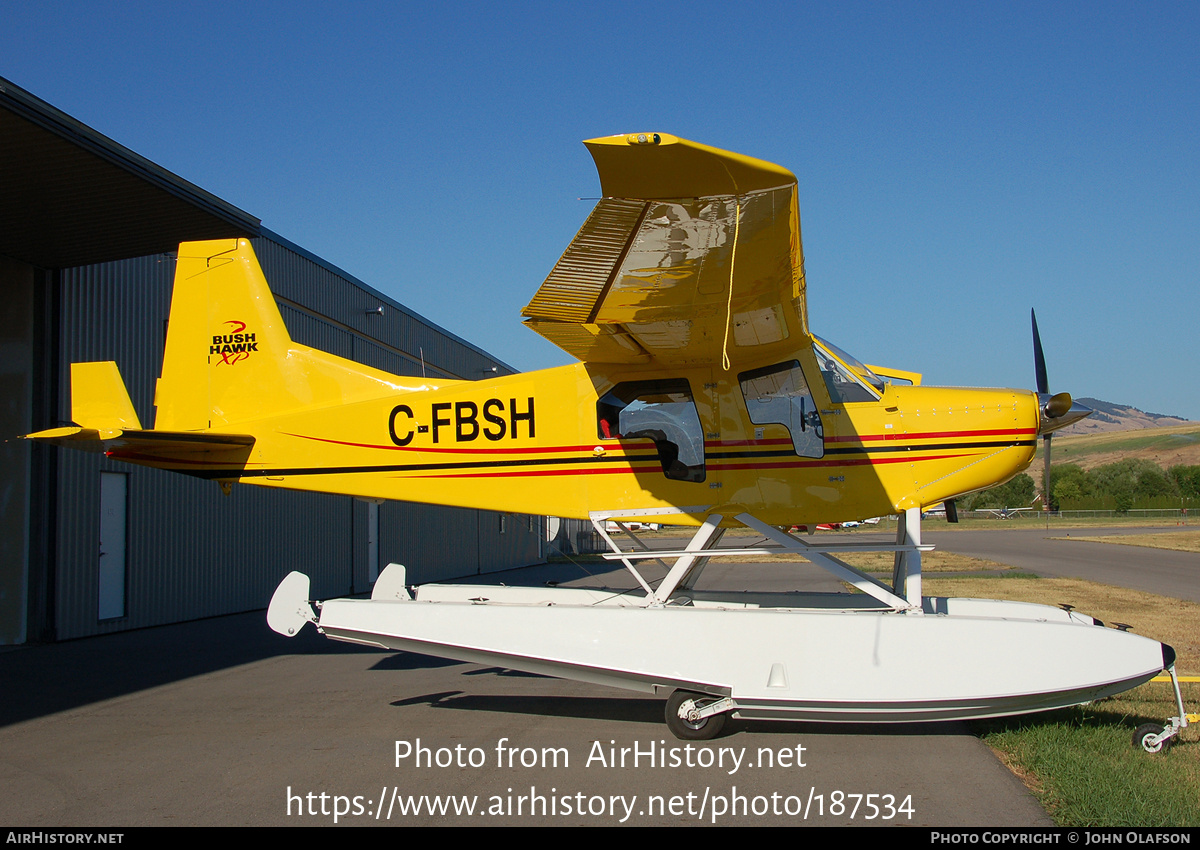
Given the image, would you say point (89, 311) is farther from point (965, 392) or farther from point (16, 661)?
point (965, 392)

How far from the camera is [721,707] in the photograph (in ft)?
18.2

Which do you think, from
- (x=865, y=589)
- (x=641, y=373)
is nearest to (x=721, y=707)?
(x=865, y=589)

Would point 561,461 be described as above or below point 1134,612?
above

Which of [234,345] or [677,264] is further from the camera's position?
[234,345]

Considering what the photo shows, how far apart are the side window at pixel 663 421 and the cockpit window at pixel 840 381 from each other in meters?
1.13

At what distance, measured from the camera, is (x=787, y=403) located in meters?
6.63

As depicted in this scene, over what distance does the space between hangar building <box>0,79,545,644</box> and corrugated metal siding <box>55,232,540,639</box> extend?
0.03 m

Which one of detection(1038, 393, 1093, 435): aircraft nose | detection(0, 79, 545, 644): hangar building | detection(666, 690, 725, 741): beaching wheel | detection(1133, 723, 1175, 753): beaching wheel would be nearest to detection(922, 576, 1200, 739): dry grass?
detection(1133, 723, 1175, 753): beaching wheel

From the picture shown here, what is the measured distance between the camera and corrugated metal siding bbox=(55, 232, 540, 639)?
35.8 ft

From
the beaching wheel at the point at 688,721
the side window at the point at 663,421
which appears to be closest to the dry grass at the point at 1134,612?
the beaching wheel at the point at 688,721

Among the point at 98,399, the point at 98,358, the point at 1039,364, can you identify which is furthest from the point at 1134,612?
the point at 98,358

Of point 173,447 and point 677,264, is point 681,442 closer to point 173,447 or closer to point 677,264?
point 677,264

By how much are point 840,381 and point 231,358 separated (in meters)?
6.16

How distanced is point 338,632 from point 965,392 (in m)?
5.73
